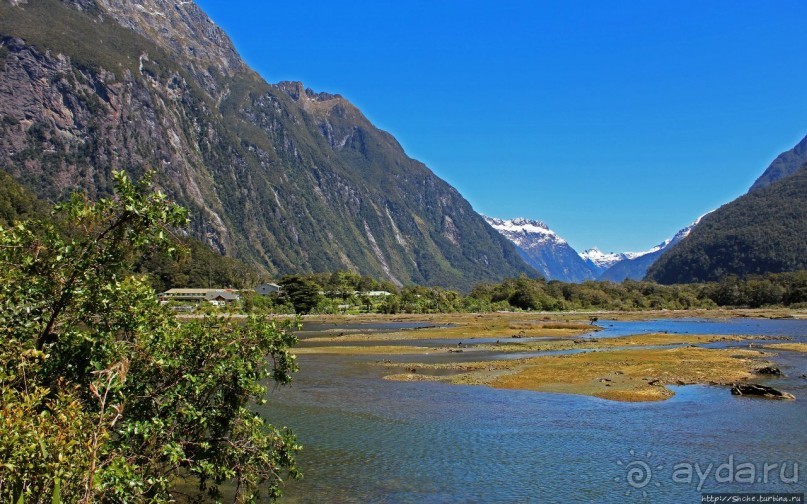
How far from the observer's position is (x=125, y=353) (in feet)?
40.7

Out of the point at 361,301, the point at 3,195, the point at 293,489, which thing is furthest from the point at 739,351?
the point at 3,195

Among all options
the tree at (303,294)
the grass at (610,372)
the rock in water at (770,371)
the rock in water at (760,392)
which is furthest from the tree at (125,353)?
the tree at (303,294)

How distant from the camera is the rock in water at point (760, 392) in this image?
3609 cm

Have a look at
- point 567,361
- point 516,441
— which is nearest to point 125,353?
point 516,441

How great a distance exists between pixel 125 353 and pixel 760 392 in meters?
39.8

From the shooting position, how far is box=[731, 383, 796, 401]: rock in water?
36094 millimetres

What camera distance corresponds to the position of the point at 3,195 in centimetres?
14762

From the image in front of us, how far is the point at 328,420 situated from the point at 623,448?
53.1 ft

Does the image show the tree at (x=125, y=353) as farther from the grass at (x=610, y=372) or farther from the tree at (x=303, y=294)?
the tree at (x=303, y=294)

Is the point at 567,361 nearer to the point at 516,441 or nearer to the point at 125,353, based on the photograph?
the point at 516,441

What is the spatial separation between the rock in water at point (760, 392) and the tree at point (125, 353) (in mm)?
35347

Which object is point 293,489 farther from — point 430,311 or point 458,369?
point 430,311

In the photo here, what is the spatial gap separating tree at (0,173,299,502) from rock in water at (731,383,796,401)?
35.3 meters

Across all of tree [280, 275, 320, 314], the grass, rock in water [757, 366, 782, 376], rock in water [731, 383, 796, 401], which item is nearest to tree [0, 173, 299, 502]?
the grass
